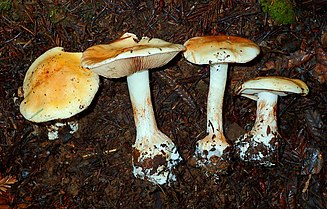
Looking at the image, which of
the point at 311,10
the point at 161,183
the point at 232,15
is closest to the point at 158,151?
the point at 161,183

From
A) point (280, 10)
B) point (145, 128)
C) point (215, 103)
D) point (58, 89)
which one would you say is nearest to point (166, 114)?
point (145, 128)

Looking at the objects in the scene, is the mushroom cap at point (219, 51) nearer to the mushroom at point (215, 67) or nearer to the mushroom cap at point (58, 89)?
the mushroom at point (215, 67)

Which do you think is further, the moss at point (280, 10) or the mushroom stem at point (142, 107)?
the moss at point (280, 10)

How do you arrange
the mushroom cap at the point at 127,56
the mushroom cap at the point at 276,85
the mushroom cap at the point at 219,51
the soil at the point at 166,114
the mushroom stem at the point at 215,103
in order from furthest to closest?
the soil at the point at 166,114, the mushroom stem at the point at 215,103, the mushroom cap at the point at 276,85, the mushroom cap at the point at 219,51, the mushroom cap at the point at 127,56

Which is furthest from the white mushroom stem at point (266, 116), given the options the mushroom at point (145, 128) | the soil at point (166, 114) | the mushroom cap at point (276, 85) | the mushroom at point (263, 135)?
the mushroom at point (145, 128)

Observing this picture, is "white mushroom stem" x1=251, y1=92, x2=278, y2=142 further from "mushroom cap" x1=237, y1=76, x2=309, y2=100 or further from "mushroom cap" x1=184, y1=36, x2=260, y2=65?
"mushroom cap" x1=184, y1=36, x2=260, y2=65

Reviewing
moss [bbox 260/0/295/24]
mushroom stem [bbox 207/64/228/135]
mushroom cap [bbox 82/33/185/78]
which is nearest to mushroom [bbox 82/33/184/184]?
mushroom cap [bbox 82/33/185/78]

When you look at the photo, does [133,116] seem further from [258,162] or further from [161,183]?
[258,162]
